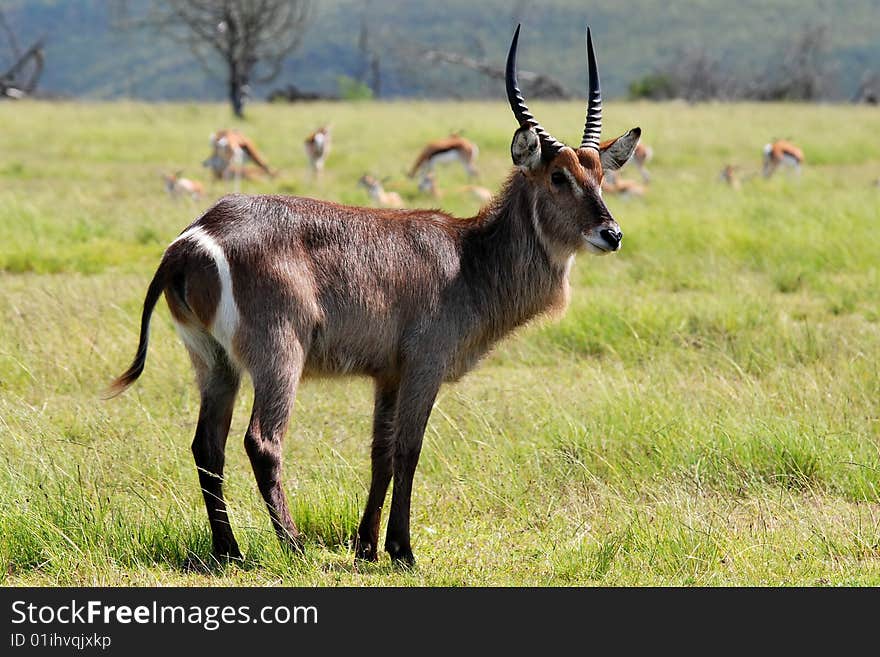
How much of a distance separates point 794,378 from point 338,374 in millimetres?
3163

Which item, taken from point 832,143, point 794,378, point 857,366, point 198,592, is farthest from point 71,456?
point 832,143

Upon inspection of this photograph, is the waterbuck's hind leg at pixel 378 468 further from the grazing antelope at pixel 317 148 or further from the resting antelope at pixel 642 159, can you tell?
the grazing antelope at pixel 317 148

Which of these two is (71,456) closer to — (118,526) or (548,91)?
(118,526)

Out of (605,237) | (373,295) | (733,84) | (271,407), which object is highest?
(605,237)

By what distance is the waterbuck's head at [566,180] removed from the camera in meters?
4.94

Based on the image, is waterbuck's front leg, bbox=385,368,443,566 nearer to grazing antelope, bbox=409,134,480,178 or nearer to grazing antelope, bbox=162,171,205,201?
grazing antelope, bbox=162,171,205,201

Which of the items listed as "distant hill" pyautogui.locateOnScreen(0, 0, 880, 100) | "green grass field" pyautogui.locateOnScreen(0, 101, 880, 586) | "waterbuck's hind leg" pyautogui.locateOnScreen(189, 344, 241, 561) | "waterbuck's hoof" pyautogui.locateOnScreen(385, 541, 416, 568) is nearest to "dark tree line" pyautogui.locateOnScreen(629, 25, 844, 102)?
"distant hill" pyautogui.locateOnScreen(0, 0, 880, 100)

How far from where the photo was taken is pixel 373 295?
15.5 feet

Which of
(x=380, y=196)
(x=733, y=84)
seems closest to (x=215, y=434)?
(x=380, y=196)

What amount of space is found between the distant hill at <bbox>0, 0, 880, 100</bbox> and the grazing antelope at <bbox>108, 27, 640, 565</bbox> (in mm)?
62355

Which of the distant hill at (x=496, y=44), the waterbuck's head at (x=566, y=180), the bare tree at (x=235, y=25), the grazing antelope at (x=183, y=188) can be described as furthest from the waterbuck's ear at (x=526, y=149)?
the distant hill at (x=496, y=44)

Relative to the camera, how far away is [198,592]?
429cm

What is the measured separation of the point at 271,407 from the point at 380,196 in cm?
1098

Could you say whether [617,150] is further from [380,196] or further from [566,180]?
[380,196]
